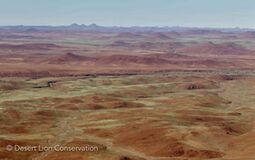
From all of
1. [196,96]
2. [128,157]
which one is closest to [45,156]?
[128,157]

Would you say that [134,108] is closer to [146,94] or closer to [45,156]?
[146,94]

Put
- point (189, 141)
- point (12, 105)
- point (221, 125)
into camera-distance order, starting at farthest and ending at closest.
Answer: point (12, 105) → point (221, 125) → point (189, 141)

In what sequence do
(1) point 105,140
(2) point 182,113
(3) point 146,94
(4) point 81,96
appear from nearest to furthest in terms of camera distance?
(1) point 105,140 < (2) point 182,113 < (4) point 81,96 < (3) point 146,94

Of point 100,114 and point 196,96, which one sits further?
point 196,96

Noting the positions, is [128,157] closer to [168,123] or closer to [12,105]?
[168,123]

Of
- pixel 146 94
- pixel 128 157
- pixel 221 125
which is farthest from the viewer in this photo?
pixel 146 94

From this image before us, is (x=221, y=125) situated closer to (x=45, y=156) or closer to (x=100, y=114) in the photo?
(x=100, y=114)

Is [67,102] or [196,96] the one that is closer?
[67,102]

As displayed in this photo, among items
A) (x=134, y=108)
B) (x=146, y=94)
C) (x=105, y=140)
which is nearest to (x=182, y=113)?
(x=134, y=108)

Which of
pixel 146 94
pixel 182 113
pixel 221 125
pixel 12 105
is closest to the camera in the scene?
pixel 221 125
